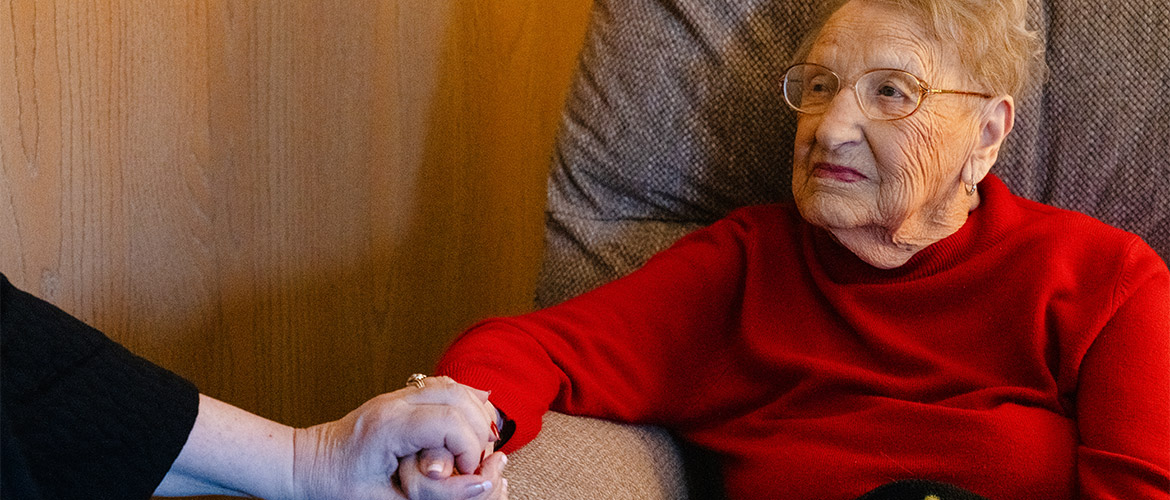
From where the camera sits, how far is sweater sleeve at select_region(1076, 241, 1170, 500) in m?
0.93

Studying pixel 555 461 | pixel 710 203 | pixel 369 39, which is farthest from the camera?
pixel 369 39

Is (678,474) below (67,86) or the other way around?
below

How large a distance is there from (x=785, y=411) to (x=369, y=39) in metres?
0.91

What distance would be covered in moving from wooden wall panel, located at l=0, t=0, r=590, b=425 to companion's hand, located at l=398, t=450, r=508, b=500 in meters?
0.55

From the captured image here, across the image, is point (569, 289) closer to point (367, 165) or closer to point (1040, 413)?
point (367, 165)

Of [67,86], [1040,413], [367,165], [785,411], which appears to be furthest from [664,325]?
[67,86]

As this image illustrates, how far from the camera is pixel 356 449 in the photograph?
2.97ft

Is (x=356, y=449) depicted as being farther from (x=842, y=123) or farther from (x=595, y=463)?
(x=842, y=123)

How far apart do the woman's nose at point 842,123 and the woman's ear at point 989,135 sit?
15 centimetres

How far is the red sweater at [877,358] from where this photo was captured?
39.5 inches

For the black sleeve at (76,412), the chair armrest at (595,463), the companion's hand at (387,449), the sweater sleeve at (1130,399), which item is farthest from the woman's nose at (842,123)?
the black sleeve at (76,412)

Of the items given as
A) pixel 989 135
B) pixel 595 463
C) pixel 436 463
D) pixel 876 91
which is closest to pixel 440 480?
pixel 436 463

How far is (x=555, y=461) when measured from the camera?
102 centimetres

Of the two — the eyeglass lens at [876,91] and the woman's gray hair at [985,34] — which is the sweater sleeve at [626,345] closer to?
the eyeglass lens at [876,91]
